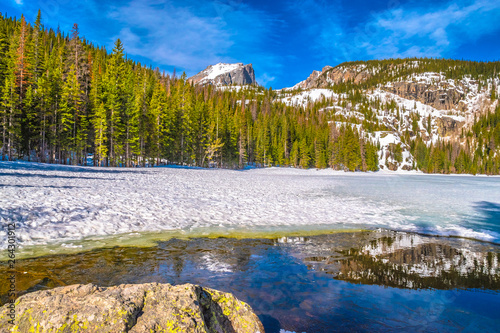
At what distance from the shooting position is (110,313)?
7.63 feet

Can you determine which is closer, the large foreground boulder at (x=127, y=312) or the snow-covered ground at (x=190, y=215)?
the large foreground boulder at (x=127, y=312)

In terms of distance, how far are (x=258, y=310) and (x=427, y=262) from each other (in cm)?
526

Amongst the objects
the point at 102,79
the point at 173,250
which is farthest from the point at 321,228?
the point at 102,79

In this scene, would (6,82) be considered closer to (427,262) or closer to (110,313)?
(110,313)

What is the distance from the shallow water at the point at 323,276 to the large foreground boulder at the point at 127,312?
1.20 meters

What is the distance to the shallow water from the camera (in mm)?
4066

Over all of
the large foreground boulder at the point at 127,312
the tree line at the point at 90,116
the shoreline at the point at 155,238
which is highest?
the tree line at the point at 90,116

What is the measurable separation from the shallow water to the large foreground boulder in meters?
1.20

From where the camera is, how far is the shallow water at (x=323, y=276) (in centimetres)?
407

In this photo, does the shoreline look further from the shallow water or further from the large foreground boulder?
the large foreground boulder

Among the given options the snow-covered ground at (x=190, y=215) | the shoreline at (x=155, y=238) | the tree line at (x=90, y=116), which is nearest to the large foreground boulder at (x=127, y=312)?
the shoreline at (x=155, y=238)

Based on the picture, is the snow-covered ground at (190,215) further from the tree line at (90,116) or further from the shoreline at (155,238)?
the tree line at (90,116)

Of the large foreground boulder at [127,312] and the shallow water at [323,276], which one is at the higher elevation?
the large foreground boulder at [127,312]

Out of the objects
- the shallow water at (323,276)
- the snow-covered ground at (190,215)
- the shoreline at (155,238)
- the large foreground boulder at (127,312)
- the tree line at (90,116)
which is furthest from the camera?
the tree line at (90,116)
